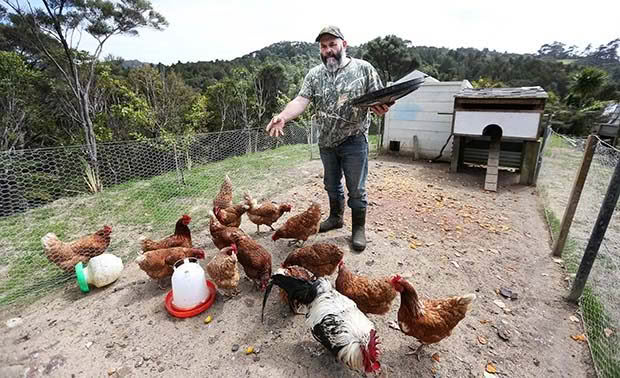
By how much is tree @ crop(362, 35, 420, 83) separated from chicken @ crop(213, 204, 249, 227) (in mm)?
29577

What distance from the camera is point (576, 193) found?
2.74m

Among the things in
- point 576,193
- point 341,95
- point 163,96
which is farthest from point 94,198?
point 163,96

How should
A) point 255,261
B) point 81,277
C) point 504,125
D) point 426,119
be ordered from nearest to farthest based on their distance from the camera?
point 255,261, point 81,277, point 504,125, point 426,119

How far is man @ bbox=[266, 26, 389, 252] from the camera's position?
2582 mm

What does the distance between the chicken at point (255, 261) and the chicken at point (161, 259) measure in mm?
387

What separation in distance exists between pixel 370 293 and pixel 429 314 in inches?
15.4

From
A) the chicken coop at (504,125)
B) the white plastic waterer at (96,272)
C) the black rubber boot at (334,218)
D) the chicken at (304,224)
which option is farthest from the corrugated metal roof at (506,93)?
the white plastic waterer at (96,272)

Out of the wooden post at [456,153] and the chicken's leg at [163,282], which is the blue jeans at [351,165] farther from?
the wooden post at [456,153]

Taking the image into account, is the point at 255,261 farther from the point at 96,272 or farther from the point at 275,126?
the point at 96,272

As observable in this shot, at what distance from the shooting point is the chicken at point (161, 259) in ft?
7.48

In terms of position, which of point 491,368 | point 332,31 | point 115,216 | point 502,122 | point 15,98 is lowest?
point 491,368

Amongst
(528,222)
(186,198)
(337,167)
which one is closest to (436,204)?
(528,222)

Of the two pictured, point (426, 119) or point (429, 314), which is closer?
point (429, 314)

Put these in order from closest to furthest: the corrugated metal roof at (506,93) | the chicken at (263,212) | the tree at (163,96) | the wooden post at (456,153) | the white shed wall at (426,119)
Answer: the chicken at (263,212)
the corrugated metal roof at (506,93)
the wooden post at (456,153)
the white shed wall at (426,119)
the tree at (163,96)
